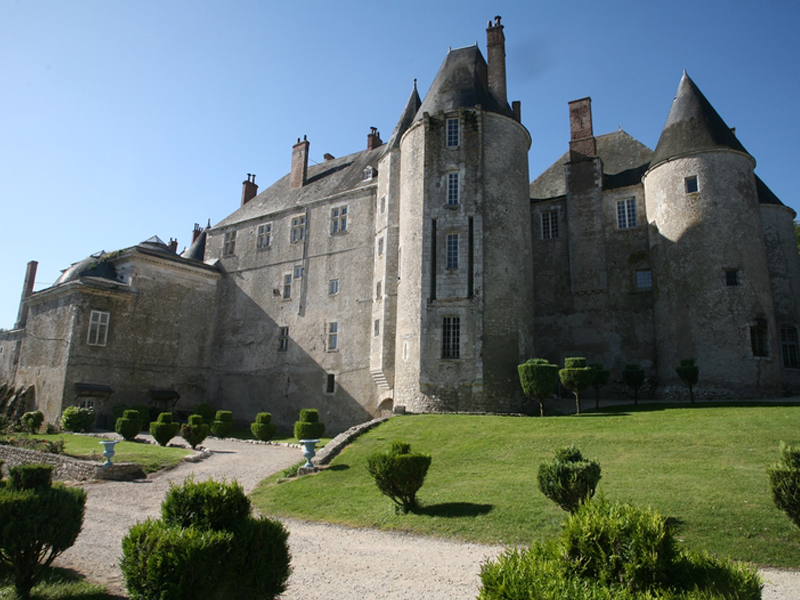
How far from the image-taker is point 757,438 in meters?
13.4

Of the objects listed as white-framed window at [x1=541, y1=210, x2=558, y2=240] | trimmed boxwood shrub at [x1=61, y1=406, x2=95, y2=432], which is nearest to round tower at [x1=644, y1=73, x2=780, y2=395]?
white-framed window at [x1=541, y1=210, x2=558, y2=240]

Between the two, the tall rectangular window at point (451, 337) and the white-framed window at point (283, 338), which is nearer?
the tall rectangular window at point (451, 337)

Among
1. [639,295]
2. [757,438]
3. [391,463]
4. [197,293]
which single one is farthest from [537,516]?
[197,293]

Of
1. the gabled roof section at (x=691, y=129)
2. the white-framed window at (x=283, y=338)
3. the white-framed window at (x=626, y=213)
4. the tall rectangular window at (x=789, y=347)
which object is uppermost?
the gabled roof section at (x=691, y=129)

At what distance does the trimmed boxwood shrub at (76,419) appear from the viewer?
26141 mm

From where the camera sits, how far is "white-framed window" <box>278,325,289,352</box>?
32312 mm

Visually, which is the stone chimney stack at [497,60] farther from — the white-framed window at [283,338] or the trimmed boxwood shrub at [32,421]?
the trimmed boxwood shrub at [32,421]

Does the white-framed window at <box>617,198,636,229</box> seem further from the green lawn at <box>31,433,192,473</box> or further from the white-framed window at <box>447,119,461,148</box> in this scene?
the green lawn at <box>31,433,192,473</box>

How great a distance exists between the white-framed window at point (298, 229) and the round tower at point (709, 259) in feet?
63.3

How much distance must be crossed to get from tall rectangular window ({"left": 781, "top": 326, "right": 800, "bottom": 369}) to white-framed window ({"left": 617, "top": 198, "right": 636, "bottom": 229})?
7.99m

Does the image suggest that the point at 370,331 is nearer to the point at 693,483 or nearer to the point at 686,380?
the point at 686,380

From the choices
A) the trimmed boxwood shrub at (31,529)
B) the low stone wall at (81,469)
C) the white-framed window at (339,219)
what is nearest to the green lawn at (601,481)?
the low stone wall at (81,469)

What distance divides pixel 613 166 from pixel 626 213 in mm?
3322

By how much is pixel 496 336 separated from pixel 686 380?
741 cm
